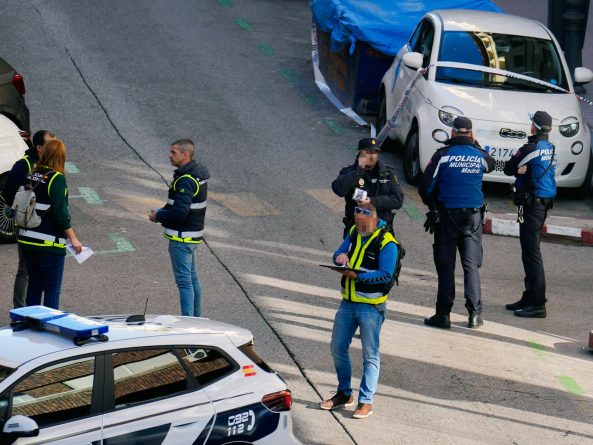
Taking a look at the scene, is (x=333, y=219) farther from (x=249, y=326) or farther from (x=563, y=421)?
(x=563, y=421)

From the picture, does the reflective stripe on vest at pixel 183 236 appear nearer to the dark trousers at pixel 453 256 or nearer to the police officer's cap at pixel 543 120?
the dark trousers at pixel 453 256

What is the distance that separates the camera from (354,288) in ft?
28.4

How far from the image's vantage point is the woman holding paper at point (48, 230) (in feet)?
31.5

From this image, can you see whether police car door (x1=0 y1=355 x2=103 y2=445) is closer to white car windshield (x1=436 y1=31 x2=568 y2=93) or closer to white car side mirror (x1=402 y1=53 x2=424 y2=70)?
white car side mirror (x1=402 y1=53 x2=424 y2=70)

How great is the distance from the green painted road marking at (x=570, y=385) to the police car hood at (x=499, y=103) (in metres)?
4.99

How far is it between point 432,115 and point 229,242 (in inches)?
130

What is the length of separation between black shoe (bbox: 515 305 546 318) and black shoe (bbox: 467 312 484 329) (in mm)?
543

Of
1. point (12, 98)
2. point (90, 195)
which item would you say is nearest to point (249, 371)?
point (90, 195)

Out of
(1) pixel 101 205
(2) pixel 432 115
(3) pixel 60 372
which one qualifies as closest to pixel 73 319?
(3) pixel 60 372

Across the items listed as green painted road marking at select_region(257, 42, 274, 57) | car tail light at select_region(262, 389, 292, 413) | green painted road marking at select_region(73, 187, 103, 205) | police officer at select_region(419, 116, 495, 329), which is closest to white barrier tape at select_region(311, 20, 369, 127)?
green painted road marking at select_region(257, 42, 274, 57)

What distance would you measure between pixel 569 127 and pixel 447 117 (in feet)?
5.05

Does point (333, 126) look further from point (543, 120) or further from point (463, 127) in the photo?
point (463, 127)

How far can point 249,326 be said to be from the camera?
1036 centimetres

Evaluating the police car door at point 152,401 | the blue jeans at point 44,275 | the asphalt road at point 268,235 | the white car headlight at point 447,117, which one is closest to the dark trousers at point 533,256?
the asphalt road at point 268,235
